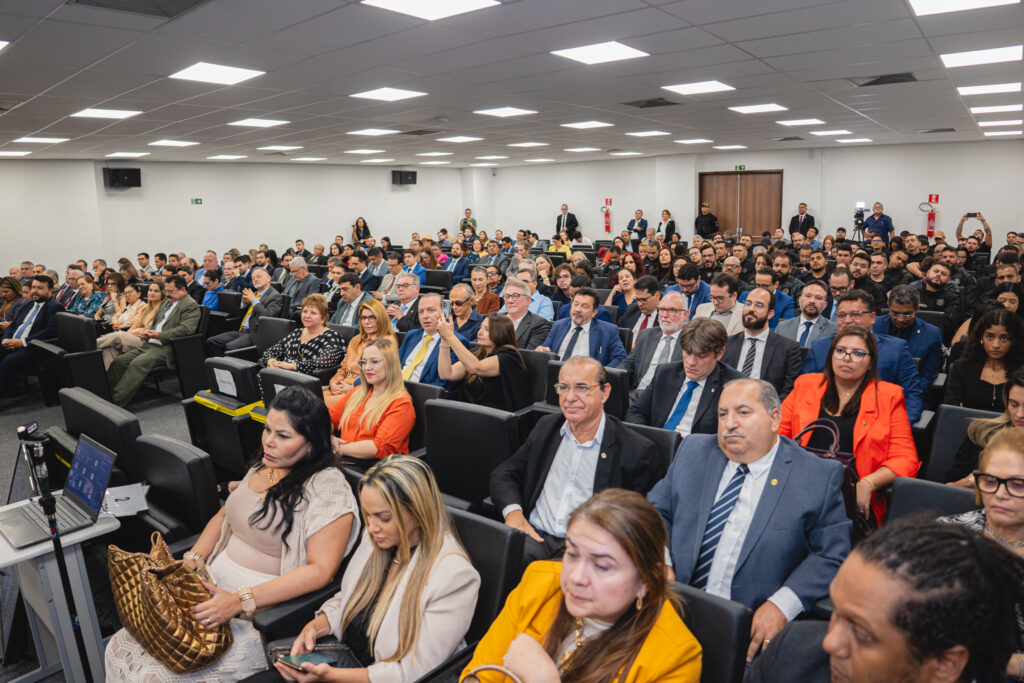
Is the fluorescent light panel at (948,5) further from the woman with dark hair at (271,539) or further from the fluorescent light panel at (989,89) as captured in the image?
the woman with dark hair at (271,539)

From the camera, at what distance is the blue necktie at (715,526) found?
1.99m

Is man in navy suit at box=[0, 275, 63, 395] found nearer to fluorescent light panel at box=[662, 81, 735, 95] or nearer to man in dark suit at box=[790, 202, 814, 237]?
fluorescent light panel at box=[662, 81, 735, 95]

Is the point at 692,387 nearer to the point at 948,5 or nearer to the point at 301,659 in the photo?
the point at 301,659

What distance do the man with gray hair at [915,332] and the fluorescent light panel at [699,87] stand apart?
9.74ft

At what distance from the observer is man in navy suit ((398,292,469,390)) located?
13.7ft

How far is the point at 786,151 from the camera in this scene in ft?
51.6

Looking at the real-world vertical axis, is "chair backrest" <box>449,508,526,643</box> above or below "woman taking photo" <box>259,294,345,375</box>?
below

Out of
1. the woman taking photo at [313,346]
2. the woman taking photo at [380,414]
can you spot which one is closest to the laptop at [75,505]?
the woman taking photo at [380,414]

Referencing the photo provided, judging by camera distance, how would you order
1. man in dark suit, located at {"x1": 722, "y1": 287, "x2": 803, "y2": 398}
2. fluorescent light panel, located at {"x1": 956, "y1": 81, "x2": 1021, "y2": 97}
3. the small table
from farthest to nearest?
fluorescent light panel, located at {"x1": 956, "y1": 81, "x2": 1021, "y2": 97}, man in dark suit, located at {"x1": 722, "y1": 287, "x2": 803, "y2": 398}, the small table

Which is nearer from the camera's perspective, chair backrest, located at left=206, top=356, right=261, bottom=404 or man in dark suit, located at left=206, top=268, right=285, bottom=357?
chair backrest, located at left=206, top=356, right=261, bottom=404

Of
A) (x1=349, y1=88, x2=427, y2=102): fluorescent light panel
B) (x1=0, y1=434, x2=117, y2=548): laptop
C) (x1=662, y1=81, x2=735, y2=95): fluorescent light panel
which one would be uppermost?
(x1=349, y1=88, x2=427, y2=102): fluorescent light panel

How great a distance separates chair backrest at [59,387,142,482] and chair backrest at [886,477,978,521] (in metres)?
2.98

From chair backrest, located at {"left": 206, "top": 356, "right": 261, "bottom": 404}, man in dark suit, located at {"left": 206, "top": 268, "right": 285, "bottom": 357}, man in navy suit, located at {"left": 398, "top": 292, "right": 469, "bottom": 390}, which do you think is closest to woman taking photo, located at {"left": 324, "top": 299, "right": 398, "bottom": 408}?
man in navy suit, located at {"left": 398, "top": 292, "right": 469, "bottom": 390}

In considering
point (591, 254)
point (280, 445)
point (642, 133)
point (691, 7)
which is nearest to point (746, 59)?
point (691, 7)
